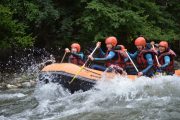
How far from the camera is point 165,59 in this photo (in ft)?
40.2

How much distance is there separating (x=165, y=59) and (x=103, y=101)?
294 centimetres

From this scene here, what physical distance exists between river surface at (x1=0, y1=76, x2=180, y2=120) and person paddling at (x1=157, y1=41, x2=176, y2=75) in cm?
50

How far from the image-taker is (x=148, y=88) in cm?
1097

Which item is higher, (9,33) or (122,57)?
(9,33)

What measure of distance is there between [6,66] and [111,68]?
525 cm

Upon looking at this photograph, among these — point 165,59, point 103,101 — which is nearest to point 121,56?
point 165,59

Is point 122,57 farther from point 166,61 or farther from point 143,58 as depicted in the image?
point 166,61

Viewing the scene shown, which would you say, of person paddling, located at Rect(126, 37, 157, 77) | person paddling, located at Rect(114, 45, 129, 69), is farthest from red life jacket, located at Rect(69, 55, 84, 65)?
person paddling, located at Rect(126, 37, 157, 77)

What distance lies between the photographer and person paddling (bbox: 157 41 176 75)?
12.0 meters

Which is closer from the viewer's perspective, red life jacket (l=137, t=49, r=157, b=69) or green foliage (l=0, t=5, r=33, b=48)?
red life jacket (l=137, t=49, r=157, b=69)

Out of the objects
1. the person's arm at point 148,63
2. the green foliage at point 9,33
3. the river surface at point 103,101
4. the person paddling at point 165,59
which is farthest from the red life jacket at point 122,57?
the green foliage at point 9,33

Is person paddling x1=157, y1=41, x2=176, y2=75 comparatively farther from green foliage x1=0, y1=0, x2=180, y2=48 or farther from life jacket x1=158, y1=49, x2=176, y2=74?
green foliage x1=0, y1=0, x2=180, y2=48

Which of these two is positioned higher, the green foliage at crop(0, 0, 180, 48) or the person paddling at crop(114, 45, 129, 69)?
the green foliage at crop(0, 0, 180, 48)

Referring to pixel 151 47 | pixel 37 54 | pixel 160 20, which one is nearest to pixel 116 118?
pixel 151 47
